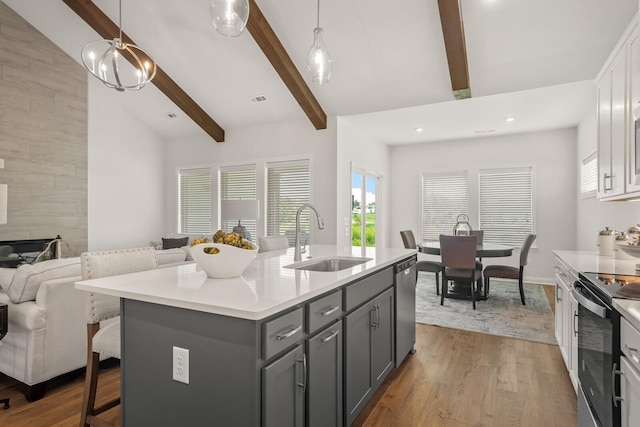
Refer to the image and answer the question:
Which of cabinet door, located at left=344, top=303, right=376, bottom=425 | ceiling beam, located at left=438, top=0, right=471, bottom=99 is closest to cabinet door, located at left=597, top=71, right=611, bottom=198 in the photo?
ceiling beam, located at left=438, top=0, right=471, bottom=99

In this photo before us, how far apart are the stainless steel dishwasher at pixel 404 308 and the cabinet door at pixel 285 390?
1.41m

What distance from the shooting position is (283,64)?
15.4ft

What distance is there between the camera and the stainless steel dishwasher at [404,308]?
9.29 ft

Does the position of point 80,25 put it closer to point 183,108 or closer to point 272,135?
point 183,108

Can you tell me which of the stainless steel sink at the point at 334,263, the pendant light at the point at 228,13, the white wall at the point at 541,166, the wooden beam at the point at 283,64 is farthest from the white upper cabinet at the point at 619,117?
the white wall at the point at 541,166

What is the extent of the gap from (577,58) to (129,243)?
7474 mm

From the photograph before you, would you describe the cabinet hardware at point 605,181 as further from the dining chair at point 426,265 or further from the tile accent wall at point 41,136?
the tile accent wall at point 41,136

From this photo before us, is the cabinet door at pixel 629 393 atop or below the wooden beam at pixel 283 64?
below

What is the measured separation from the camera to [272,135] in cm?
646

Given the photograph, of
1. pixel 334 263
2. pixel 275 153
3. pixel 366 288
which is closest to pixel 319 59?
pixel 334 263

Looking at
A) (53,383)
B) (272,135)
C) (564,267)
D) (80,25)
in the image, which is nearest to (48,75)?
(80,25)

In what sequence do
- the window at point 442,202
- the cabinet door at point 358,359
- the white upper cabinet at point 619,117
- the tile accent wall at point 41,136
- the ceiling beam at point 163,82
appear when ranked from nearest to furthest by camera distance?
the cabinet door at point 358,359
the white upper cabinet at point 619,117
the ceiling beam at point 163,82
the tile accent wall at point 41,136
the window at point 442,202

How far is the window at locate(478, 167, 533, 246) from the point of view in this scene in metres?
6.74

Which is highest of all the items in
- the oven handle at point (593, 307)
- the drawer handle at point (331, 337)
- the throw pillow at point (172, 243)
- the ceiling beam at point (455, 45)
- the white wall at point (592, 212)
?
the ceiling beam at point (455, 45)
